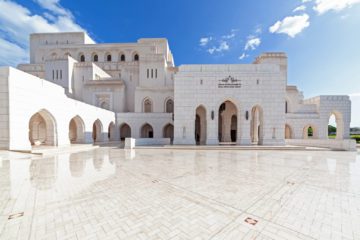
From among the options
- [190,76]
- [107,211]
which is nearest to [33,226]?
[107,211]

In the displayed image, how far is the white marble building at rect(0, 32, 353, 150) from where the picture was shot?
11.4 m

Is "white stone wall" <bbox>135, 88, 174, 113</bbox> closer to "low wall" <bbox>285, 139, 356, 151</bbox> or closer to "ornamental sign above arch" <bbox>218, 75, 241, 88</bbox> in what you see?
"ornamental sign above arch" <bbox>218, 75, 241, 88</bbox>

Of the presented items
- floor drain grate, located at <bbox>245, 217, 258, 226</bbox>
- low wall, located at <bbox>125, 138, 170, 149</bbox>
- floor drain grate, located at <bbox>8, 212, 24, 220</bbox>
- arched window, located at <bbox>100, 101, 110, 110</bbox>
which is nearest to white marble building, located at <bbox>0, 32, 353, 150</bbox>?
arched window, located at <bbox>100, 101, 110, 110</bbox>

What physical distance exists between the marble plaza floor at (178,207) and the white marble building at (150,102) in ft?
27.2

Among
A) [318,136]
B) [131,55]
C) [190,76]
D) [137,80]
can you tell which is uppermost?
[131,55]

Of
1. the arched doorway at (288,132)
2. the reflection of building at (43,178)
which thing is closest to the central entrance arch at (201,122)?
the arched doorway at (288,132)

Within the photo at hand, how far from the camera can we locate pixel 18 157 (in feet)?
26.6

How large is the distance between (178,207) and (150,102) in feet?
75.7

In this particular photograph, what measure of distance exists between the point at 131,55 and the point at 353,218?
121 feet

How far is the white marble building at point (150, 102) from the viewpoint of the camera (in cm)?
1139

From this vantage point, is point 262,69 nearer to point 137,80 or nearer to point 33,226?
point 33,226

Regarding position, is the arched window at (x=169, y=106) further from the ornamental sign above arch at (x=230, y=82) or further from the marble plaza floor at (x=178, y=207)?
the marble plaza floor at (x=178, y=207)

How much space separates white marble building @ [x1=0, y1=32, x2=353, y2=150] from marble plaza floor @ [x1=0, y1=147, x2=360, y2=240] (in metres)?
8.30

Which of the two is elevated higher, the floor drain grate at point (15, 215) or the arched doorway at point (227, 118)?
the arched doorway at point (227, 118)
